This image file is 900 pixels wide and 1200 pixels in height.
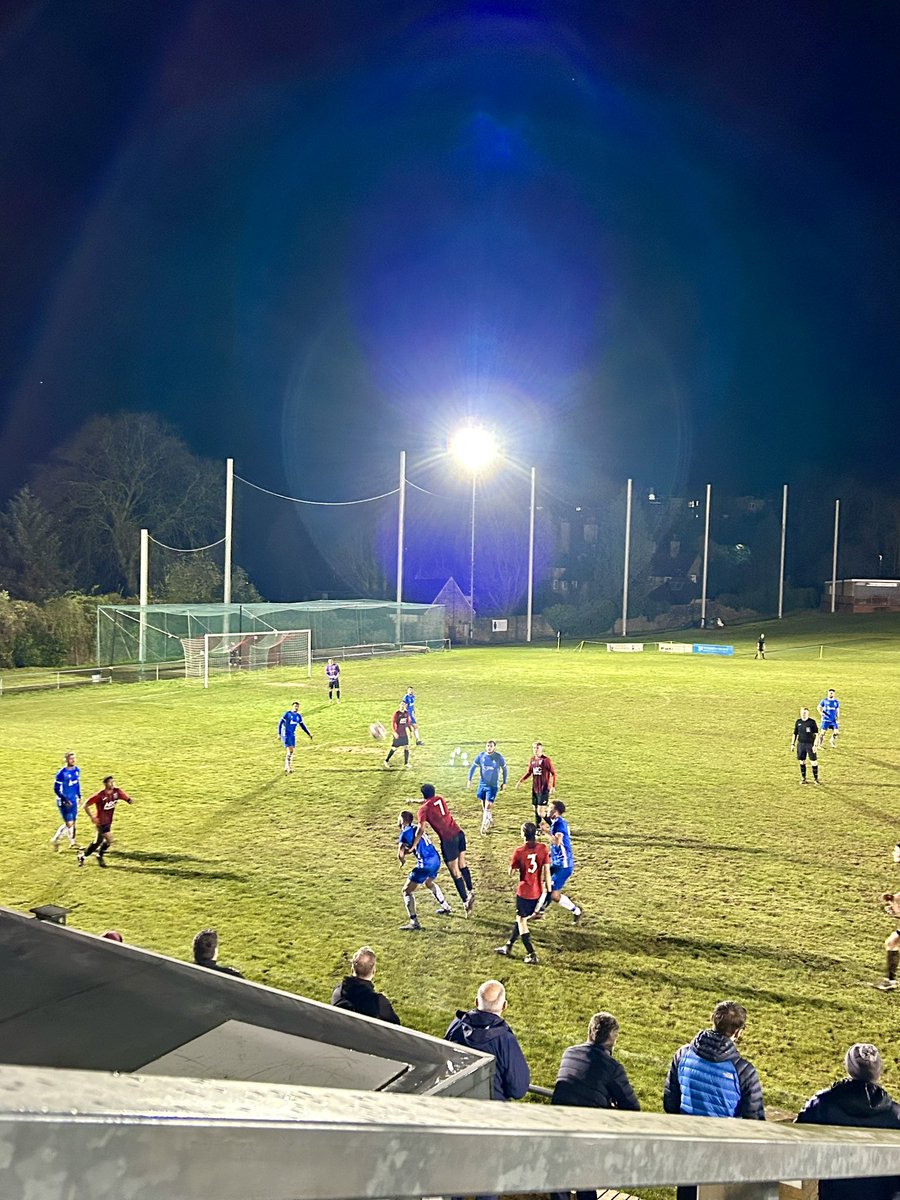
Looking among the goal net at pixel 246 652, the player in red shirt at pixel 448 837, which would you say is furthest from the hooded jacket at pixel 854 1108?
the goal net at pixel 246 652

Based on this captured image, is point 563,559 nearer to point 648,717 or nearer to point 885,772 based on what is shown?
A: point 648,717

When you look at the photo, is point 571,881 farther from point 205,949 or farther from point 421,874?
point 205,949

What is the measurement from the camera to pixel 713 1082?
6.62 m

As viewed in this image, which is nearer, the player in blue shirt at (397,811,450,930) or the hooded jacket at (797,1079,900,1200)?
the hooded jacket at (797,1079,900,1200)

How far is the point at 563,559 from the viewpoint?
345ft

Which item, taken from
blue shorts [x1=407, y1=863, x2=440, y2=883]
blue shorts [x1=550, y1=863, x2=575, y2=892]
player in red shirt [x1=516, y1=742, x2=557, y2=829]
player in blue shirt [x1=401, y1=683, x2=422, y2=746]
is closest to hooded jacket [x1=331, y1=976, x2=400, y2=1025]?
blue shorts [x1=407, y1=863, x2=440, y2=883]

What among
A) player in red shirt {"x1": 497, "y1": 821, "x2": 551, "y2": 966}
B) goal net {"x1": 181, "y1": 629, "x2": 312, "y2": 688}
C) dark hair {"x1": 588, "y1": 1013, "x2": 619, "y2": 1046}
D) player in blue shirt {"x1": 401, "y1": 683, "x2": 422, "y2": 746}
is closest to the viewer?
dark hair {"x1": 588, "y1": 1013, "x2": 619, "y2": 1046}

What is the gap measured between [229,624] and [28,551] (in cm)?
2407

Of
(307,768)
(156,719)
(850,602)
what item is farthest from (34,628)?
(850,602)

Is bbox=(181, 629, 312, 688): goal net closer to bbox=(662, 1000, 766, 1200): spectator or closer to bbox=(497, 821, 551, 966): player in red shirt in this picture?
bbox=(497, 821, 551, 966): player in red shirt

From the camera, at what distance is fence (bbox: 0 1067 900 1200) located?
3.71 feet

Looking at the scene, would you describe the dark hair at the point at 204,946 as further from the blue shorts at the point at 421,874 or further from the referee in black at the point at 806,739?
the referee in black at the point at 806,739

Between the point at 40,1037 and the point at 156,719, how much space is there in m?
30.3

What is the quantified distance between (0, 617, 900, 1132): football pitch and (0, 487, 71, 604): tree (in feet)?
111
